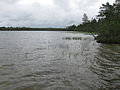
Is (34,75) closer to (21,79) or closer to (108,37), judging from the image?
(21,79)

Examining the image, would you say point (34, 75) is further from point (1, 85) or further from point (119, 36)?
point (119, 36)

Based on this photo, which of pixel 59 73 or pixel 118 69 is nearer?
pixel 59 73

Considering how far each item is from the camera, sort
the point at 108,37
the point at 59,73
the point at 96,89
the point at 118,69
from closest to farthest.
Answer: the point at 96,89 → the point at 59,73 → the point at 118,69 → the point at 108,37

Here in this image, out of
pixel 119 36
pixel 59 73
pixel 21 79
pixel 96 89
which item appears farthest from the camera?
pixel 119 36

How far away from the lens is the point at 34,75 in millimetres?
12578

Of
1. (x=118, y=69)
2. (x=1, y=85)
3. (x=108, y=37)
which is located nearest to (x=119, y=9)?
(x=108, y=37)

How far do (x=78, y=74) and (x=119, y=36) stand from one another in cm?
3096

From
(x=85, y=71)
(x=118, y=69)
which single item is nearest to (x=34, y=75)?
(x=85, y=71)

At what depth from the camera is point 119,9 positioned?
53.9 m

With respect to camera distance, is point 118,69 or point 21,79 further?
point 118,69

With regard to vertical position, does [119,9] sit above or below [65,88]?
above

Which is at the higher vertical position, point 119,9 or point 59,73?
point 119,9

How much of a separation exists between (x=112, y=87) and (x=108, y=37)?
35075 mm

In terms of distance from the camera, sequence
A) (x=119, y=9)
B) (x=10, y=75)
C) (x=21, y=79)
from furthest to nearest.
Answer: (x=119, y=9) → (x=10, y=75) → (x=21, y=79)
